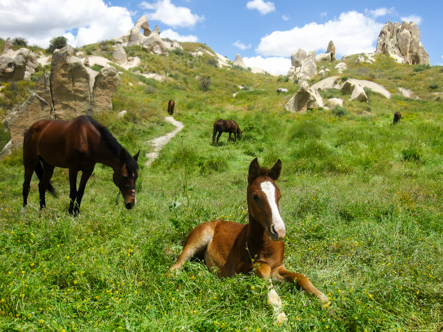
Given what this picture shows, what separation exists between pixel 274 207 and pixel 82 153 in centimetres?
412

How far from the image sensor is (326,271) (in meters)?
3.08

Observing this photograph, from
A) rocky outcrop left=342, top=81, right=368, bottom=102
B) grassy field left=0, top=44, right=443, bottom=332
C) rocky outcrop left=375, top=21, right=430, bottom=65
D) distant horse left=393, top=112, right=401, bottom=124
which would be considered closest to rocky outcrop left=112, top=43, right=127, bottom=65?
rocky outcrop left=342, top=81, right=368, bottom=102

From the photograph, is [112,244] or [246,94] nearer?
[112,244]

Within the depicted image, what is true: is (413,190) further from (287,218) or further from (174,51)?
(174,51)

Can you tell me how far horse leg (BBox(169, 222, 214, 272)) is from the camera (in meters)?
3.32

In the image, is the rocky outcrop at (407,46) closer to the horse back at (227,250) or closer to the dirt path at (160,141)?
the dirt path at (160,141)

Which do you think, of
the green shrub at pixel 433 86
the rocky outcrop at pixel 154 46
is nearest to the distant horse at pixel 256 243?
the green shrub at pixel 433 86

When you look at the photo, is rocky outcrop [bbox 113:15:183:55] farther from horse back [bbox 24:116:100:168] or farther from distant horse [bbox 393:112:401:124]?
horse back [bbox 24:116:100:168]

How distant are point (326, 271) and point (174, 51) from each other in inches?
2256

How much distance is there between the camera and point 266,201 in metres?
2.56

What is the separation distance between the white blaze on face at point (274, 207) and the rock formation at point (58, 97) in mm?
12979

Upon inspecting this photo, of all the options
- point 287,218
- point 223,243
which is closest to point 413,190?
point 287,218

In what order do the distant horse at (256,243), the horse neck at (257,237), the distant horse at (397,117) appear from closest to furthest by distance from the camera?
the distant horse at (256,243)
the horse neck at (257,237)
the distant horse at (397,117)

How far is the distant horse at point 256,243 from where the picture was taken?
2.46m
